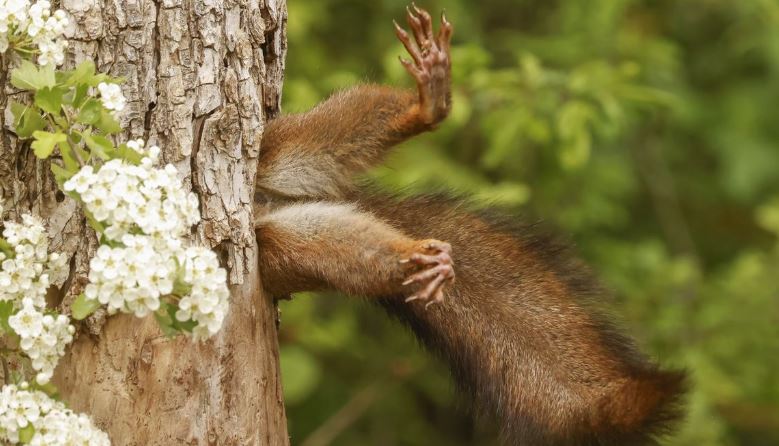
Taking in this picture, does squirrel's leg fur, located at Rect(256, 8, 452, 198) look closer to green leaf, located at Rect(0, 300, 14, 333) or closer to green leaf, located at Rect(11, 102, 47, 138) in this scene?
green leaf, located at Rect(11, 102, 47, 138)

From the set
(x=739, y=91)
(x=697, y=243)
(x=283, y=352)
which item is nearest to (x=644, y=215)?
(x=697, y=243)

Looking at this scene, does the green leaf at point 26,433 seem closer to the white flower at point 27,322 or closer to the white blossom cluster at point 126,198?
the white flower at point 27,322

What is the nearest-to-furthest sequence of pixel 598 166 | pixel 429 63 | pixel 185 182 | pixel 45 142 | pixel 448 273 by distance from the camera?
pixel 45 142 < pixel 185 182 < pixel 448 273 < pixel 429 63 < pixel 598 166

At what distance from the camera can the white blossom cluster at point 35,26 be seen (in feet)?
7.64

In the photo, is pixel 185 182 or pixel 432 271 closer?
pixel 185 182

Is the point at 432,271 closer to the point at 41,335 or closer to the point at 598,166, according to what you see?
the point at 41,335

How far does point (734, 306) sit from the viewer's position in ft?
18.4

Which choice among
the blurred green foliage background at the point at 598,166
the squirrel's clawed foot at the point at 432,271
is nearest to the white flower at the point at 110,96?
the squirrel's clawed foot at the point at 432,271

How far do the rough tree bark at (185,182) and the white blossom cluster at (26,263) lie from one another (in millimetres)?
139

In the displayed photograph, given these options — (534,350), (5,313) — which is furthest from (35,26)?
(534,350)

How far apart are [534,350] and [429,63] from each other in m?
0.87

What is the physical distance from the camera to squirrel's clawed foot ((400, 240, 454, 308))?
278 cm

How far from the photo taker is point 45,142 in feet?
7.21

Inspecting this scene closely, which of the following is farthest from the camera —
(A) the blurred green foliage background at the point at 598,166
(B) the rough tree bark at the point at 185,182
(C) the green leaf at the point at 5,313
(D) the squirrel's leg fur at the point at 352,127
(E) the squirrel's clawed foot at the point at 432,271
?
(A) the blurred green foliage background at the point at 598,166
